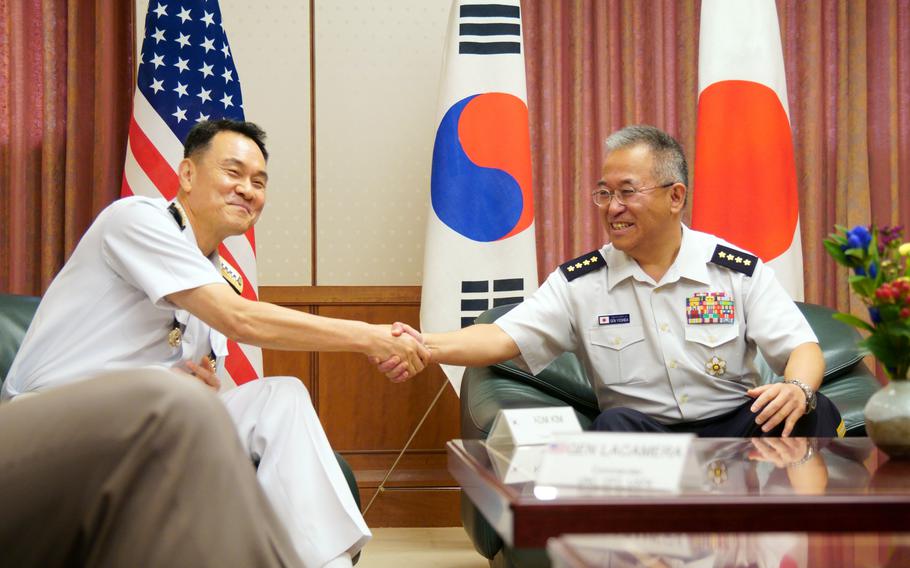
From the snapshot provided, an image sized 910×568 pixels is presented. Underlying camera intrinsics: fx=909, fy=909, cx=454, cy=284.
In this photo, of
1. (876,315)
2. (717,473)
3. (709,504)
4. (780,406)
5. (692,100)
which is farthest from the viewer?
(692,100)

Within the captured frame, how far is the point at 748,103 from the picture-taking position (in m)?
3.22

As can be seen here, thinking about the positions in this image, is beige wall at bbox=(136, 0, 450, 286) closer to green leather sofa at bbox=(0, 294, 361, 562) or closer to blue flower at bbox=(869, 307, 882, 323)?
green leather sofa at bbox=(0, 294, 361, 562)

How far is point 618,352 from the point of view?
2.47 metres

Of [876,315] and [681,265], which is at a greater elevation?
[681,265]

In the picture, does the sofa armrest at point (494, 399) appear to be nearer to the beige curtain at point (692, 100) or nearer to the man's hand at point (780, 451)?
the man's hand at point (780, 451)

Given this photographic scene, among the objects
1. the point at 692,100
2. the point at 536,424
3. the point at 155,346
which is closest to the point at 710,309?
the point at 536,424

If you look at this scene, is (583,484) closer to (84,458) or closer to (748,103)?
(84,458)

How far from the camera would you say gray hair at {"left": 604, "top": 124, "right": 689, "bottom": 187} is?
2469 millimetres

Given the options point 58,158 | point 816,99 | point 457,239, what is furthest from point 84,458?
point 816,99

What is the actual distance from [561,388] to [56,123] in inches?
91.5

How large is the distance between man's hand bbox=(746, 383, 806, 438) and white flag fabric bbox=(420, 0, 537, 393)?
1.23m

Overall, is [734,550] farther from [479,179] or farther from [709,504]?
[479,179]

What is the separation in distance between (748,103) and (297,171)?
67.7 inches

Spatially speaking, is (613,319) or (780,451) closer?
(780,451)
